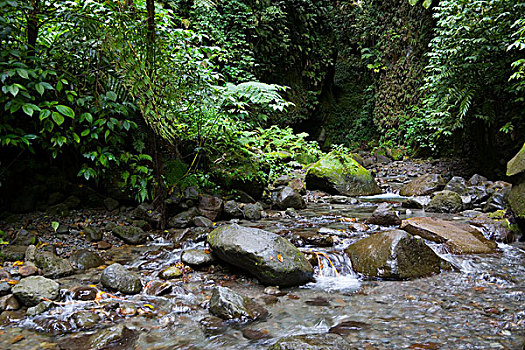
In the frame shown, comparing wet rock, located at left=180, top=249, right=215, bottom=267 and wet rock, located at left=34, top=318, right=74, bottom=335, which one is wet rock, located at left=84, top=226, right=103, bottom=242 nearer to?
wet rock, located at left=180, top=249, right=215, bottom=267

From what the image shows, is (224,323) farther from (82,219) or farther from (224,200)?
(224,200)

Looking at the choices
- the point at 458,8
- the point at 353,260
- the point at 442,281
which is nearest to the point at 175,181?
the point at 353,260

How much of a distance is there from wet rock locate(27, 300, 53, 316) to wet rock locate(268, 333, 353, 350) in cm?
185

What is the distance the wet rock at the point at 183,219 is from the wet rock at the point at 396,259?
2574 mm

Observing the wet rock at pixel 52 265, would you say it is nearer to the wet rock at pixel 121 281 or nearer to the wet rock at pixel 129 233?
the wet rock at pixel 121 281

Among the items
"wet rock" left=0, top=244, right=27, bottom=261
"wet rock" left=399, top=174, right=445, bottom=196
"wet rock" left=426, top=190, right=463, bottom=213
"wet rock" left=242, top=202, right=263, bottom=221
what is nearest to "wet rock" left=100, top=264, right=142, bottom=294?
"wet rock" left=0, top=244, right=27, bottom=261

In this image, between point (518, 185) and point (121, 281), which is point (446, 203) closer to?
point (518, 185)

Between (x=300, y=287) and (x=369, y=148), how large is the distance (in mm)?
14024

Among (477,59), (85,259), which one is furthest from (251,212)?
(477,59)

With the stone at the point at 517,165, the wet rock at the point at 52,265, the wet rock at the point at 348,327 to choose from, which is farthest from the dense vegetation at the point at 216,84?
the wet rock at the point at 348,327

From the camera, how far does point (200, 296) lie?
285 cm

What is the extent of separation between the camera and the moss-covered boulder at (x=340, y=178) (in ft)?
29.1

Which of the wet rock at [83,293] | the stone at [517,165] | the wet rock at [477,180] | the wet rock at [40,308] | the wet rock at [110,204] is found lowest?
the wet rock at [40,308]

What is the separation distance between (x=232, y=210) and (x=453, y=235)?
3521 millimetres
